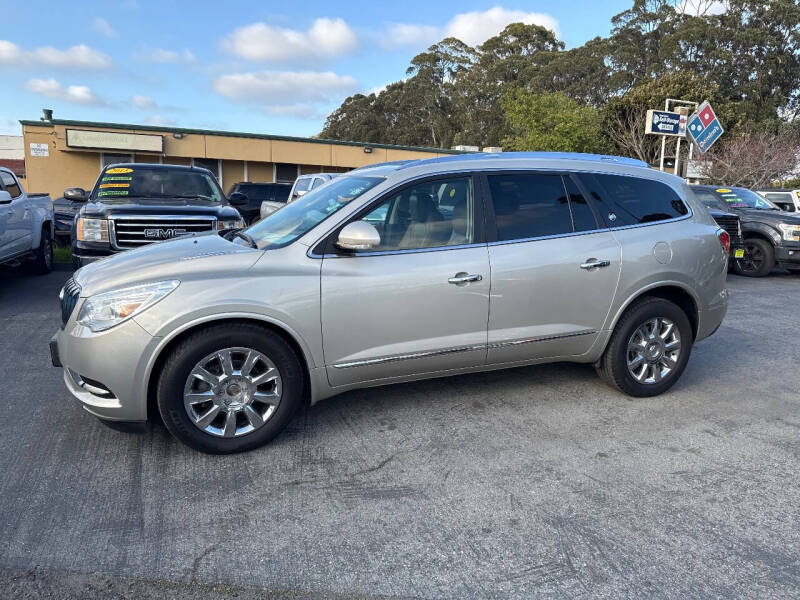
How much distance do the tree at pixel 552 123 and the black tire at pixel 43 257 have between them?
26.7 meters

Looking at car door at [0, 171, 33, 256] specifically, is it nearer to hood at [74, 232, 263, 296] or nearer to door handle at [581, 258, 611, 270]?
hood at [74, 232, 263, 296]

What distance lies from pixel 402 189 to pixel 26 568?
2.89 meters

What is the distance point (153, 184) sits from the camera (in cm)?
871

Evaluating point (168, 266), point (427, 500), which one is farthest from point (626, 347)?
point (168, 266)

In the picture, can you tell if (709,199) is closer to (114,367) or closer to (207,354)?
(207,354)

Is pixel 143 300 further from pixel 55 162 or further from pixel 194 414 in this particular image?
pixel 55 162

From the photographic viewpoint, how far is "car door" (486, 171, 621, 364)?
4.30 metres

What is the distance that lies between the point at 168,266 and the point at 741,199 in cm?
1216

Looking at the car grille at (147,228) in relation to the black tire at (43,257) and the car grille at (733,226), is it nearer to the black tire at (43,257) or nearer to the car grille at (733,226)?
the black tire at (43,257)

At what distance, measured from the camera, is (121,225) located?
7.50m

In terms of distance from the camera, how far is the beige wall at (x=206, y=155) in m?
26.9

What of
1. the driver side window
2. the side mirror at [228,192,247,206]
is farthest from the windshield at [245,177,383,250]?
the side mirror at [228,192,247,206]

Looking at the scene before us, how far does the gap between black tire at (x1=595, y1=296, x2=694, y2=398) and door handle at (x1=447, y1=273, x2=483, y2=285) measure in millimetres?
1297

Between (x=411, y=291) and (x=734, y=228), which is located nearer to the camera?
(x=411, y=291)
